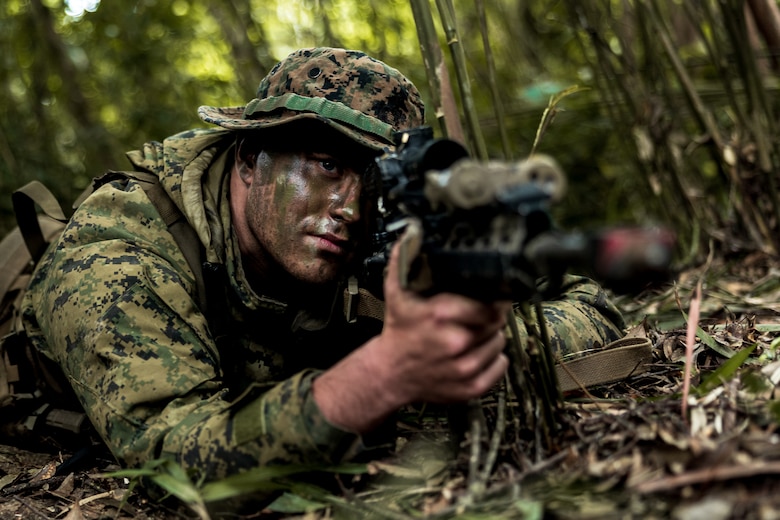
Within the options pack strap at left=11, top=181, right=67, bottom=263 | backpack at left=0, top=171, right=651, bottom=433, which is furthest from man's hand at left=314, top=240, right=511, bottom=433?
pack strap at left=11, top=181, right=67, bottom=263

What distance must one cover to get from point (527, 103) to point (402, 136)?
15.1ft

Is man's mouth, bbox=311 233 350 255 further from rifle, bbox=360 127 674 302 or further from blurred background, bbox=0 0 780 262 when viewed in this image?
blurred background, bbox=0 0 780 262

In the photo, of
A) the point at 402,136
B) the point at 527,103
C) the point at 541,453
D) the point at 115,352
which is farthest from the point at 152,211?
the point at 527,103

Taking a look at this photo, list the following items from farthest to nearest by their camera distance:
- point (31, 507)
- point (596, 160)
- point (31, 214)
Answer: point (596, 160)
point (31, 214)
point (31, 507)

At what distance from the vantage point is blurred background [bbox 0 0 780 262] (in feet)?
11.4

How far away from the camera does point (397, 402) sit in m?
1.49

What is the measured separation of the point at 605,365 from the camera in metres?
2.00

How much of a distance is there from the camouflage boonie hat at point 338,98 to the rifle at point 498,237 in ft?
2.28

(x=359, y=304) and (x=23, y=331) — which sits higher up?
(x=23, y=331)

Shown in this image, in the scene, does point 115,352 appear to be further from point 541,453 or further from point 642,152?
point 642,152

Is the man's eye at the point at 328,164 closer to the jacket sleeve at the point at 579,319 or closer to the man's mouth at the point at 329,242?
the man's mouth at the point at 329,242

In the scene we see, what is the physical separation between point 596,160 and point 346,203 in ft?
14.4

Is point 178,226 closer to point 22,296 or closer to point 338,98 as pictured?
point 338,98

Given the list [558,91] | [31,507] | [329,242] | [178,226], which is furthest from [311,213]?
[558,91]
